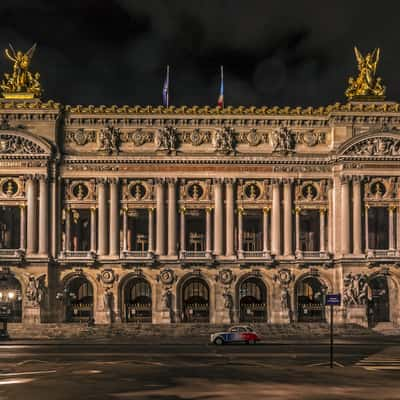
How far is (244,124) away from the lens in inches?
3760

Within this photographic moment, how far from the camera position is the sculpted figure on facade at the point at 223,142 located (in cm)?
9450

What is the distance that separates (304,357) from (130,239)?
43.3 m

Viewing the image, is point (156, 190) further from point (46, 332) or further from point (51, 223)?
point (46, 332)

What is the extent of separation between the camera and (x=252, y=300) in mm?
94312

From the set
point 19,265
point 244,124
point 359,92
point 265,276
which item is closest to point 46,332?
point 19,265

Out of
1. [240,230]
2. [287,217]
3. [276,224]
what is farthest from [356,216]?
[240,230]

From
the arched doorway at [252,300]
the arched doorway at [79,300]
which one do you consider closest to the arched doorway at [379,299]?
the arched doorway at [252,300]

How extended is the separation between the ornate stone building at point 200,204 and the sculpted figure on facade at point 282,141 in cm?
16

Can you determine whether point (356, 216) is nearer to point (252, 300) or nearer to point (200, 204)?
point (252, 300)

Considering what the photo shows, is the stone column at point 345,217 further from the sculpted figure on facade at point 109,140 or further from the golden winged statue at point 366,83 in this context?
the sculpted figure on facade at point 109,140

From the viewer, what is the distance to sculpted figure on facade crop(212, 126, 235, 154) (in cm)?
9450

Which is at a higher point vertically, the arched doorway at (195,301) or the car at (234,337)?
the arched doorway at (195,301)

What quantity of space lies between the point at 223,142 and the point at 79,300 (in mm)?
22662

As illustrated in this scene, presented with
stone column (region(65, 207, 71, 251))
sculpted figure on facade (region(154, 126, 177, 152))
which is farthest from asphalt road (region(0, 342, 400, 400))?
sculpted figure on facade (region(154, 126, 177, 152))
